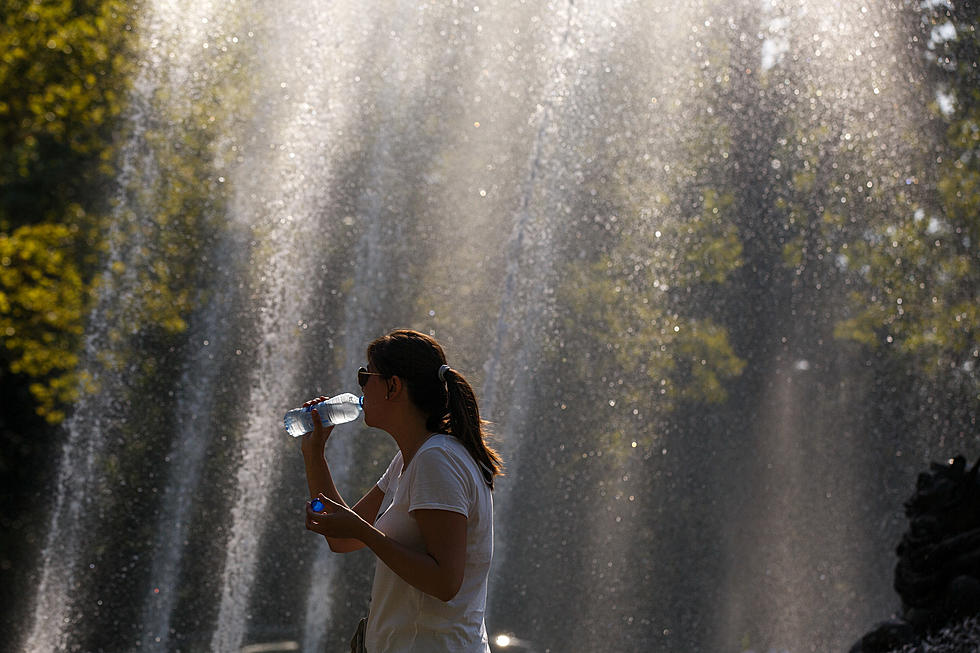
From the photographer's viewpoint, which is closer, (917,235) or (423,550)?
(423,550)

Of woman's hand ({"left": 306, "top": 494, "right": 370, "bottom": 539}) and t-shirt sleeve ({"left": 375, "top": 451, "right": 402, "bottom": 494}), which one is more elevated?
t-shirt sleeve ({"left": 375, "top": 451, "right": 402, "bottom": 494})

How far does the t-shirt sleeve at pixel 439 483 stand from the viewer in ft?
6.54

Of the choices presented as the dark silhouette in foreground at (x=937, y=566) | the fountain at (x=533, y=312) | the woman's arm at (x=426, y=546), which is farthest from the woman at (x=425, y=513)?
the fountain at (x=533, y=312)

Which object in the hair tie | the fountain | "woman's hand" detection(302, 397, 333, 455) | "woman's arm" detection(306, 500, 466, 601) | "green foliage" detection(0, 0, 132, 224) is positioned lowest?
"woman's arm" detection(306, 500, 466, 601)

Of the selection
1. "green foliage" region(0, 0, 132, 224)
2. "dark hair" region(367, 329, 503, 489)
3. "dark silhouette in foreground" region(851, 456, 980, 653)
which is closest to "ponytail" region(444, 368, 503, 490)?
"dark hair" region(367, 329, 503, 489)

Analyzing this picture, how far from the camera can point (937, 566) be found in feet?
19.0

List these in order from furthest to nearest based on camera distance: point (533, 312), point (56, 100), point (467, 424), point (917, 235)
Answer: point (56, 100), point (917, 235), point (533, 312), point (467, 424)

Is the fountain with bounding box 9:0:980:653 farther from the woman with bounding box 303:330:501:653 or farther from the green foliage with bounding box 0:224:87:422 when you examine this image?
the woman with bounding box 303:330:501:653

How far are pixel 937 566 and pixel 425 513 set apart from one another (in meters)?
4.66

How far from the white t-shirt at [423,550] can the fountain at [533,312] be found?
246 inches

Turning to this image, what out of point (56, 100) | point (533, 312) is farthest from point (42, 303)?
point (533, 312)

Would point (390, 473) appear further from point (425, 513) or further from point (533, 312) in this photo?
point (533, 312)

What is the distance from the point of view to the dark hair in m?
2.19

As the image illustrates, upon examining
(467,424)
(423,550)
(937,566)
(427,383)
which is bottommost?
(937,566)
